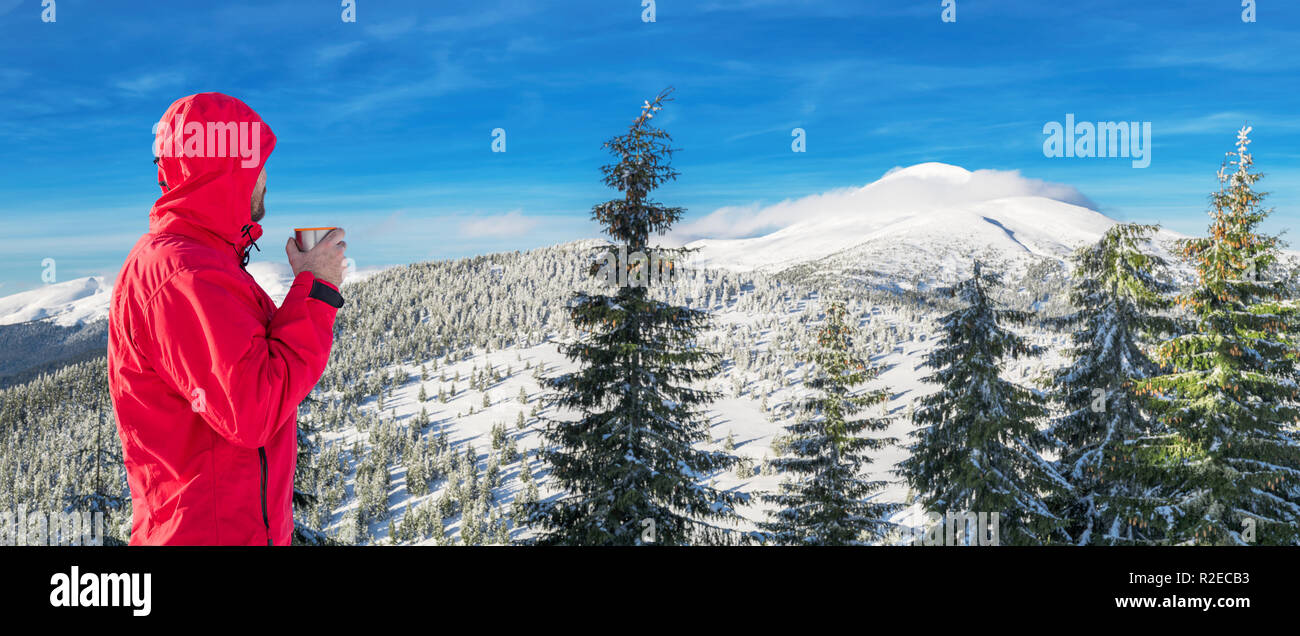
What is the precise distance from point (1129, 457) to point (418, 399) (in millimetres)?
174192

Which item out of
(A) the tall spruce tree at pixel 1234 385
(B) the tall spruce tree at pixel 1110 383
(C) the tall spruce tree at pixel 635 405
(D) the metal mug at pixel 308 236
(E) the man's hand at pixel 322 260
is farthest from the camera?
(B) the tall spruce tree at pixel 1110 383

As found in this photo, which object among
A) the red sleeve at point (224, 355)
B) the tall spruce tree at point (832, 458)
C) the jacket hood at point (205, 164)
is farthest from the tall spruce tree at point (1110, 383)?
the jacket hood at point (205, 164)

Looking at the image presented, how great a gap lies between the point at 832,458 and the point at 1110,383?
8.19 meters

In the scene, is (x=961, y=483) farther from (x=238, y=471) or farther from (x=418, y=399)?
(x=418, y=399)

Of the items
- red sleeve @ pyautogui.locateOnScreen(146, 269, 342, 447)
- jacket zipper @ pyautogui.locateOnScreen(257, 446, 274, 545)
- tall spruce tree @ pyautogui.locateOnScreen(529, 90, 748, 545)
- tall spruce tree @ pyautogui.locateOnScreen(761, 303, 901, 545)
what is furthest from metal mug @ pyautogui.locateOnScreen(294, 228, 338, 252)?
→ tall spruce tree @ pyautogui.locateOnScreen(761, 303, 901, 545)

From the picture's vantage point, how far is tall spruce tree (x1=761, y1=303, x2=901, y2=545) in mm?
18531

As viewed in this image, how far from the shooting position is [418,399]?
174 meters

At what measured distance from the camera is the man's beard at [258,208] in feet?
8.28

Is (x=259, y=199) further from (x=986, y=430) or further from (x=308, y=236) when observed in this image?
(x=986, y=430)

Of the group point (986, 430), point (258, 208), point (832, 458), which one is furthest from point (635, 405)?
point (258, 208)

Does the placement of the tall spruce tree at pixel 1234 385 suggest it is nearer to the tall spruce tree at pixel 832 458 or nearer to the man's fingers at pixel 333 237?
the tall spruce tree at pixel 832 458

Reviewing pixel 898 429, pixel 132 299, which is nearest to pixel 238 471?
pixel 132 299

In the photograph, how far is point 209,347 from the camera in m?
1.91

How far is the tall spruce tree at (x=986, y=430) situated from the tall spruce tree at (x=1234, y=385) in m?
2.99
